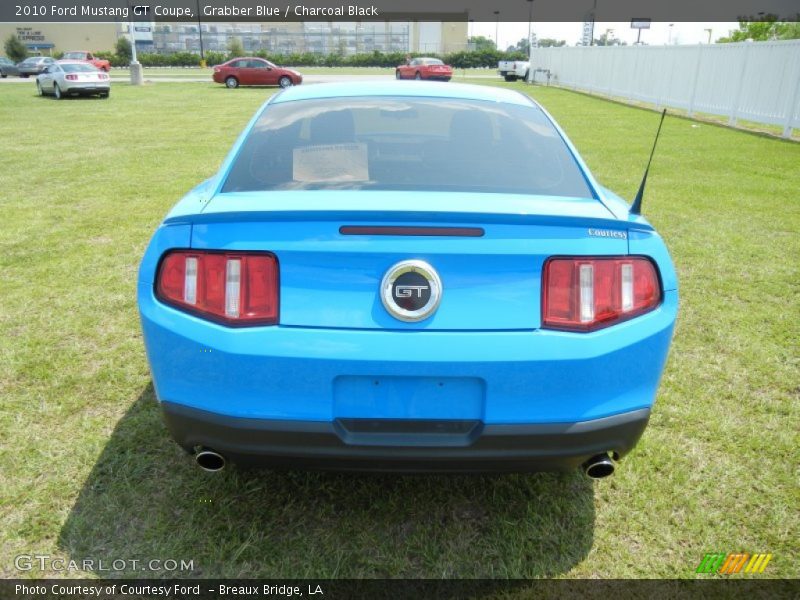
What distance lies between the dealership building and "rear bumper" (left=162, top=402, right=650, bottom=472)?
329 ft

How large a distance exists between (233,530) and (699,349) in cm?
300

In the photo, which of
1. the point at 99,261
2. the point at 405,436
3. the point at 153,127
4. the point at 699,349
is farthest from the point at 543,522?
the point at 153,127

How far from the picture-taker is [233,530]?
8.02ft

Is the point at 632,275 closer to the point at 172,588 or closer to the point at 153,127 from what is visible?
the point at 172,588

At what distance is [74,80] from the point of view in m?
25.2

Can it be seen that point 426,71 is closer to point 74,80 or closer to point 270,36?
point 74,80

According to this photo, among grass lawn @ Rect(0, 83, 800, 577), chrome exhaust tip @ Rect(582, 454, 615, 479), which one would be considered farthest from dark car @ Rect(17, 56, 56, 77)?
chrome exhaust tip @ Rect(582, 454, 615, 479)

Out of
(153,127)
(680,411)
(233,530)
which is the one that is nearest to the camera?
(233,530)

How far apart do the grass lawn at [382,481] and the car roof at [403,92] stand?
5.77 ft

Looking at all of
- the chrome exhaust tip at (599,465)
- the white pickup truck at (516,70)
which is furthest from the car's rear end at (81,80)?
the white pickup truck at (516,70)

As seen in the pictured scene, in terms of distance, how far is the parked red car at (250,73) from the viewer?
3466 centimetres

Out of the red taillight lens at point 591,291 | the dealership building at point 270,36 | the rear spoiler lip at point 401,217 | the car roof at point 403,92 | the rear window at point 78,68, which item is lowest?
the rear window at point 78,68

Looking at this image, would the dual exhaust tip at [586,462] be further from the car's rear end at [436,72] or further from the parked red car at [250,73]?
the car's rear end at [436,72]

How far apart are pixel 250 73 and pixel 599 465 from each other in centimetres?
3612
